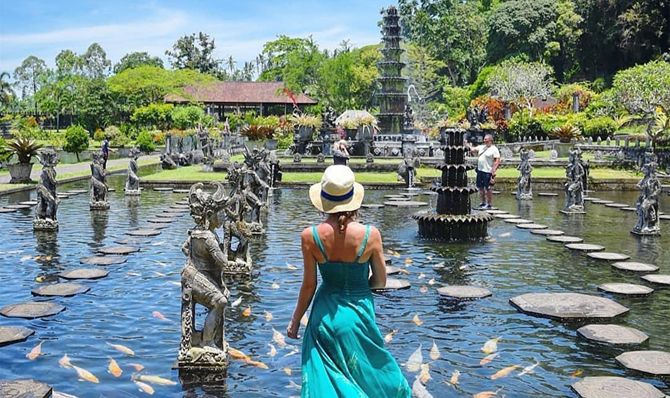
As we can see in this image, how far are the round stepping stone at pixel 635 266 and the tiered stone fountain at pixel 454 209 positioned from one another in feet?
11.3

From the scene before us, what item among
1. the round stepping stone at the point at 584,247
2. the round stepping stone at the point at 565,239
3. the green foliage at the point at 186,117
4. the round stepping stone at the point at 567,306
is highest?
the green foliage at the point at 186,117

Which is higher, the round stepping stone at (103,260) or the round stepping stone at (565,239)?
the round stepping stone at (103,260)

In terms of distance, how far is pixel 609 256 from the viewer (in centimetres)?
1354

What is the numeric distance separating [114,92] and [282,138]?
2394 centimetres

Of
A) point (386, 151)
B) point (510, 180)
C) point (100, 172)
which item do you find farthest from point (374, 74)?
point (100, 172)

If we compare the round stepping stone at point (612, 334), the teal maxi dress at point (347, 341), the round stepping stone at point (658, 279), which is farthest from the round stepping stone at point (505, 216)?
the teal maxi dress at point (347, 341)

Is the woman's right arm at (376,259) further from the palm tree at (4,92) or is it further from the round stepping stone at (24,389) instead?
the palm tree at (4,92)

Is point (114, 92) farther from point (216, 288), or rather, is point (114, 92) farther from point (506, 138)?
point (216, 288)

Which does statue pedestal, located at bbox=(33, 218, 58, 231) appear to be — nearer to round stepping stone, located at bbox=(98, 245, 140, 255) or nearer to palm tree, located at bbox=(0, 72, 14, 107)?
round stepping stone, located at bbox=(98, 245, 140, 255)

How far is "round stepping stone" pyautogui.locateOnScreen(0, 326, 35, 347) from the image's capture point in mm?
8031

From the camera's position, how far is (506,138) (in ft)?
164

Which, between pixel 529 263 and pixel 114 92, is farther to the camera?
pixel 114 92

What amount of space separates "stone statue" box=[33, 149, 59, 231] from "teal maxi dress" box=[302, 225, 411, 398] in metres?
12.9

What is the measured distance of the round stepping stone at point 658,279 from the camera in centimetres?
1130
